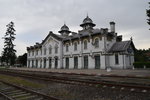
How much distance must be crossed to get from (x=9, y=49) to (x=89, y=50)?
38478mm

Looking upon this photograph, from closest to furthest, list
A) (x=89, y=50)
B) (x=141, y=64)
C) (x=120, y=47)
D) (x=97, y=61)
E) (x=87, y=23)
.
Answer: (x=141, y=64)
(x=120, y=47)
(x=97, y=61)
(x=89, y=50)
(x=87, y=23)

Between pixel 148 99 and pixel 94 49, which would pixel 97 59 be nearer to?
pixel 94 49

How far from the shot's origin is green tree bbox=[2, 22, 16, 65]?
59906mm

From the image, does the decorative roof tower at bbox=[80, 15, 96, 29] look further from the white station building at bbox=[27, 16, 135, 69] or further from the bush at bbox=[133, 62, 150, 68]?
the bush at bbox=[133, 62, 150, 68]

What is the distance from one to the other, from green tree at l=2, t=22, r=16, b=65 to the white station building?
15.6 meters

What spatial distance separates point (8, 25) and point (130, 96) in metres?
67.1

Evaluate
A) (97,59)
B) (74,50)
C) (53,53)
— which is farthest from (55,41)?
(97,59)

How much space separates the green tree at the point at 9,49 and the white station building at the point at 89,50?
51.2 ft

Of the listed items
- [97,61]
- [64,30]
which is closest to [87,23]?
[64,30]

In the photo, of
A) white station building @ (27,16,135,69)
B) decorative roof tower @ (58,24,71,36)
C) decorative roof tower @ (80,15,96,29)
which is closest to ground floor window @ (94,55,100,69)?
white station building @ (27,16,135,69)

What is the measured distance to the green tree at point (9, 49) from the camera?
59906mm

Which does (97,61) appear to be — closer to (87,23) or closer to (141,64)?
(141,64)

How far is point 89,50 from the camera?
3781 centimetres

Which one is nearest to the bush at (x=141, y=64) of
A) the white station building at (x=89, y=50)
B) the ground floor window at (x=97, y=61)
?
the white station building at (x=89, y=50)
